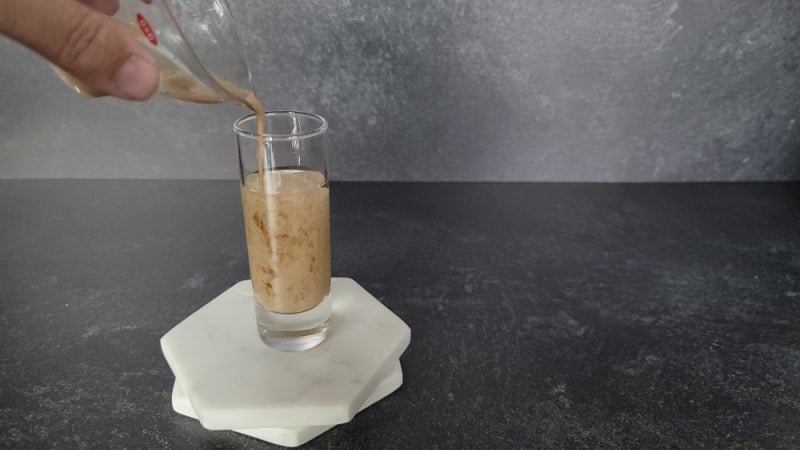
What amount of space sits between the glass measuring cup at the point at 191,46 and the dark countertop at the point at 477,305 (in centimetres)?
35

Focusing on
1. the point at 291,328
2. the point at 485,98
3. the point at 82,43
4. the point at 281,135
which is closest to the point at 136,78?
the point at 82,43

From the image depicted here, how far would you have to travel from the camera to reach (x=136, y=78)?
0.51 meters

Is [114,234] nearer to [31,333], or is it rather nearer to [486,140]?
[31,333]

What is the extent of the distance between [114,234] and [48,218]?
6.6 inches

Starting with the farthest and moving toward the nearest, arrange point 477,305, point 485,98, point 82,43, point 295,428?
1. point 485,98
2. point 477,305
3. point 295,428
4. point 82,43

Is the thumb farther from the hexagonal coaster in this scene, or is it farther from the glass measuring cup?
the hexagonal coaster

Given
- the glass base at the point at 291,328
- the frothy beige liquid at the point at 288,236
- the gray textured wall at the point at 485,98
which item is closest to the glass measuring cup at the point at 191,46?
the frothy beige liquid at the point at 288,236

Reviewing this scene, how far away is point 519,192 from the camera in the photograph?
124 centimetres

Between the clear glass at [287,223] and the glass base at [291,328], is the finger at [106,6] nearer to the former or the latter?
the clear glass at [287,223]

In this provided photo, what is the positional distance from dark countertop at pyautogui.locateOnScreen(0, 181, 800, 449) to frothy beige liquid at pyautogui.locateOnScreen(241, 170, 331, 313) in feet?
0.51

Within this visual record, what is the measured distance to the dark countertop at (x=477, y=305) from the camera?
0.63m

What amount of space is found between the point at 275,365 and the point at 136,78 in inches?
13.1

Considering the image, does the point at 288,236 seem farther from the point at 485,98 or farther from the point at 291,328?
the point at 485,98

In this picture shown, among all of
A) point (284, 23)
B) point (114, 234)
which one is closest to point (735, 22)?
point (284, 23)
